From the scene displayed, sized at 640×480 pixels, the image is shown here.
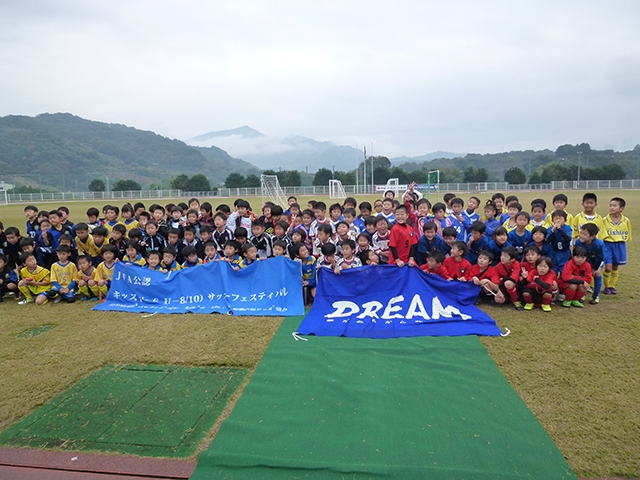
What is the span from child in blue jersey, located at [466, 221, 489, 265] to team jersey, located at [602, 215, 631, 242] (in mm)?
1978

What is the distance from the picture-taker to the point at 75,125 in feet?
535

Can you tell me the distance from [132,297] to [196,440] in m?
3.92

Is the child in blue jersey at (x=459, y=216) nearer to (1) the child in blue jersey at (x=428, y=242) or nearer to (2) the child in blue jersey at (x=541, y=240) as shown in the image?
(1) the child in blue jersey at (x=428, y=242)

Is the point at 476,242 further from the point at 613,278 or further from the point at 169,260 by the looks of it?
the point at 169,260

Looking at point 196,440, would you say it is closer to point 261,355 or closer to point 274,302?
point 261,355

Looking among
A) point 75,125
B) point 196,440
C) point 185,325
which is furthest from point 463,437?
point 75,125

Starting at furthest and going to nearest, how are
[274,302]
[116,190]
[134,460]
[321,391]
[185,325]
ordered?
[116,190]
[274,302]
[185,325]
[321,391]
[134,460]

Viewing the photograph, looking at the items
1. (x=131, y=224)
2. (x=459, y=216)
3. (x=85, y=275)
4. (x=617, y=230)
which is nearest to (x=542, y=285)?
(x=617, y=230)

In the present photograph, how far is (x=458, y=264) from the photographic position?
5.88 meters

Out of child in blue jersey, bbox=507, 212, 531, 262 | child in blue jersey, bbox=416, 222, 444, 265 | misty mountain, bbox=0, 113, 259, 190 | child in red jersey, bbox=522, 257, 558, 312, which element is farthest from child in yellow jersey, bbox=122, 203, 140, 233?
misty mountain, bbox=0, 113, 259, 190

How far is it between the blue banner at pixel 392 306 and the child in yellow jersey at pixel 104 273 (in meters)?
3.62

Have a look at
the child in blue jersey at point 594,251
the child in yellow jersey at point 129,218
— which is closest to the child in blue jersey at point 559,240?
the child in blue jersey at point 594,251

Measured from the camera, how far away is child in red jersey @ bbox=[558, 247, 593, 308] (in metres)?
5.63

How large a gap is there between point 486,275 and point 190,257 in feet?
15.3
